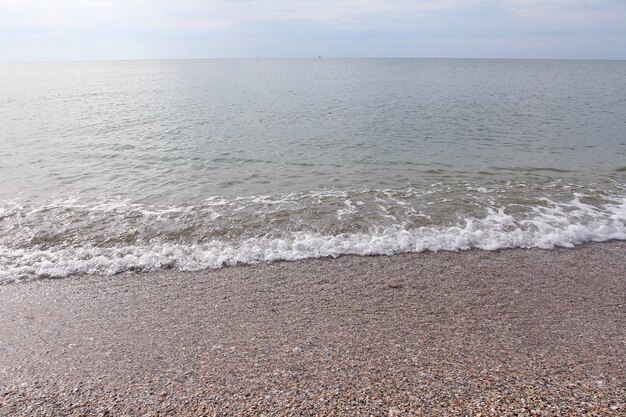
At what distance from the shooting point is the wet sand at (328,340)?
4113mm

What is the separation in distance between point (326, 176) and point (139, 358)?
1022 centimetres

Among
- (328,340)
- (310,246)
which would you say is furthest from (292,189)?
(328,340)

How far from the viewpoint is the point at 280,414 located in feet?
12.8

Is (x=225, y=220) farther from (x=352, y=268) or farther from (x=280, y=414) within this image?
(x=280, y=414)

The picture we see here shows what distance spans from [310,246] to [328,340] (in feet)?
11.1

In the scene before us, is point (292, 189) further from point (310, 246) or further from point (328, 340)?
point (328, 340)

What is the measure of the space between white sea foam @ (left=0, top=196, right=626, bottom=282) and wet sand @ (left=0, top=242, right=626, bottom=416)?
1.41ft

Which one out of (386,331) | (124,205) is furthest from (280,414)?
(124,205)

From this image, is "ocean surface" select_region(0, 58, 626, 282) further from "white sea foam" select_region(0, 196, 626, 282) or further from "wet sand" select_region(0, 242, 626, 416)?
"wet sand" select_region(0, 242, 626, 416)

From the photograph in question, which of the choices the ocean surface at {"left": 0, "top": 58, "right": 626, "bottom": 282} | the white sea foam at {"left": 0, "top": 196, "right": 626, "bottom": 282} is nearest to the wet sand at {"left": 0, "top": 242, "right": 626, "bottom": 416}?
the white sea foam at {"left": 0, "top": 196, "right": 626, "bottom": 282}

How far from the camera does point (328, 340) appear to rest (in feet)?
17.2

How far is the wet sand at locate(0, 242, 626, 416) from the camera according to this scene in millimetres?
4113

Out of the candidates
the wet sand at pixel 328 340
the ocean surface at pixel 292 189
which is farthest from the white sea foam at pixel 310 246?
the wet sand at pixel 328 340

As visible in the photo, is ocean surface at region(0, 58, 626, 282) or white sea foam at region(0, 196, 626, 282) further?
ocean surface at region(0, 58, 626, 282)
